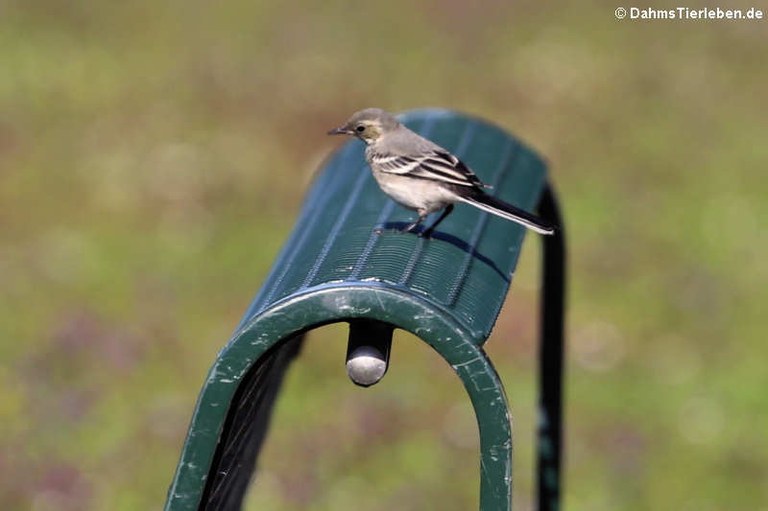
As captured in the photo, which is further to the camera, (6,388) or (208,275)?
(208,275)

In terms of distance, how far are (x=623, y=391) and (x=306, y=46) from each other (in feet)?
20.9

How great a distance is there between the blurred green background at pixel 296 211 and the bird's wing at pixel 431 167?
8.47ft

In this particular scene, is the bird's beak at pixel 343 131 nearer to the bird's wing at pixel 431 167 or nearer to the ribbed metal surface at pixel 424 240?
the ribbed metal surface at pixel 424 240

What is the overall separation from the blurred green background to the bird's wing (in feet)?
8.47

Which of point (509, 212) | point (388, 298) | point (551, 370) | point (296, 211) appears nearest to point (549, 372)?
point (551, 370)

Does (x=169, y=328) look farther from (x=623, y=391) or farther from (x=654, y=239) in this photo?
(x=654, y=239)

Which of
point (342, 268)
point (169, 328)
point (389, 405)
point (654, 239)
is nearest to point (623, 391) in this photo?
point (389, 405)

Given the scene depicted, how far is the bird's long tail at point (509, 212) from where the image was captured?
454 centimetres

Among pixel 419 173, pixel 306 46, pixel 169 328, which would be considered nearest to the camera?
pixel 419 173

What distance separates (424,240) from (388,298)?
82 cm

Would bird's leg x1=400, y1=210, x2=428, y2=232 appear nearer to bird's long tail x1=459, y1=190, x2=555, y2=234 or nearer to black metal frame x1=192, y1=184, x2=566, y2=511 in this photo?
bird's long tail x1=459, y1=190, x2=555, y2=234

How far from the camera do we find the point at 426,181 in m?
4.86

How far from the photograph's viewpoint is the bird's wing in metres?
4.85

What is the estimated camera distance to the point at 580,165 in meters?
11.3
